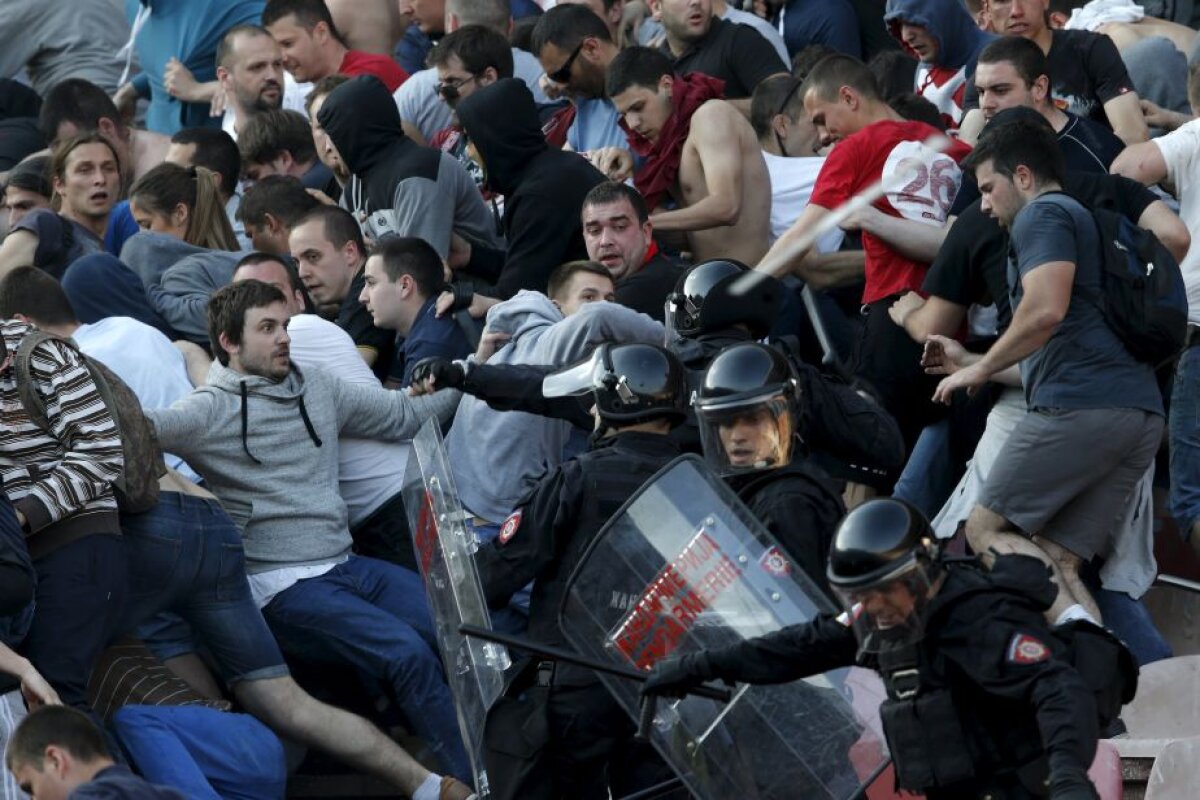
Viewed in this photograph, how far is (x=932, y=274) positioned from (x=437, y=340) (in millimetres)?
1804

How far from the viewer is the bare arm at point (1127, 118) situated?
10.1 metres

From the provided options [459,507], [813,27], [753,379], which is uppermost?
[753,379]

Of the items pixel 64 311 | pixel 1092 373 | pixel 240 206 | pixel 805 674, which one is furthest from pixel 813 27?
pixel 805 674

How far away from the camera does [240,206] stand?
10.2 m

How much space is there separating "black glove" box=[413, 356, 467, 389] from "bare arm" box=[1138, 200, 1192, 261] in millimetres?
2654

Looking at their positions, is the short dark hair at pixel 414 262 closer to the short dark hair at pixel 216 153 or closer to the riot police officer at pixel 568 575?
the short dark hair at pixel 216 153

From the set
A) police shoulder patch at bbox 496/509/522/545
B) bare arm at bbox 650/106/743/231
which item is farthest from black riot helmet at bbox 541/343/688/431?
bare arm at bbox 650/106/743/231

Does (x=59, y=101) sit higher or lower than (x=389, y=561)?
higher

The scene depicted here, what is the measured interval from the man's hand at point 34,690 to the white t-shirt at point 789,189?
3.87m

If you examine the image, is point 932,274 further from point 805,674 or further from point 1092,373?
point 805,674

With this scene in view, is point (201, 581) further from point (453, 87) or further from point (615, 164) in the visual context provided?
point (453, 87)

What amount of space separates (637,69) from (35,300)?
286cm

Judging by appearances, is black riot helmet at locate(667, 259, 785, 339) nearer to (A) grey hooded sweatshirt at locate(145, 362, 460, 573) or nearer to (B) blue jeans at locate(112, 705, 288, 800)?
(A) grey hooded sweatshirt at locate(145, 362, 460, 573)

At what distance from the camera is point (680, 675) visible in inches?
234
